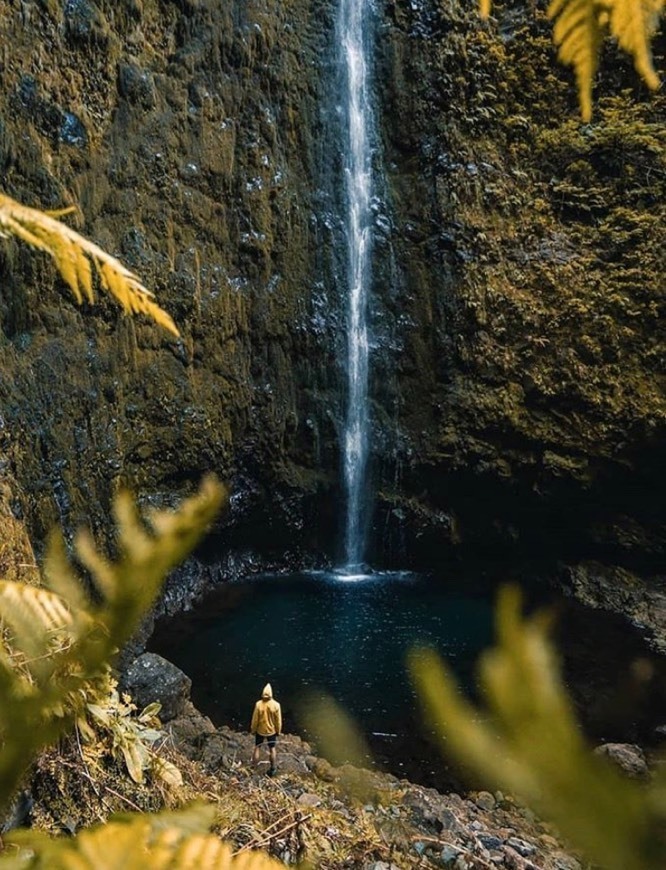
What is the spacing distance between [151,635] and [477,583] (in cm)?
730

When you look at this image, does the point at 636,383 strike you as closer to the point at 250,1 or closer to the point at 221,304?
the point at 221,304

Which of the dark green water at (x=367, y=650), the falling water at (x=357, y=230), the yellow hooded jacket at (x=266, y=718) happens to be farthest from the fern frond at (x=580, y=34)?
the falling water at (x=357, y=230)

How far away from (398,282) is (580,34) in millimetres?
14368

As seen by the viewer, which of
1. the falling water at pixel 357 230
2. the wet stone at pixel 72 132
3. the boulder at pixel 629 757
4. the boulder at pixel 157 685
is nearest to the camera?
the boulder at pixel 629 757

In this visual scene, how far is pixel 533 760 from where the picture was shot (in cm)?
44

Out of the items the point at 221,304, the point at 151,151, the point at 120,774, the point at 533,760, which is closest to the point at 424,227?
the point at 221,304

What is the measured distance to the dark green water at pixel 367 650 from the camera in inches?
329

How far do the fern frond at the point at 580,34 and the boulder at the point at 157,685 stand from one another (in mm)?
7643

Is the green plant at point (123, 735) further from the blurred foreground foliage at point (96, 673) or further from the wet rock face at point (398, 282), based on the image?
the wet rock face at point (398, 282)

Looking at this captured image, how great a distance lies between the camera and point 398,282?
1484cm

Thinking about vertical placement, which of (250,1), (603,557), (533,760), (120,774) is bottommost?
(603,557)

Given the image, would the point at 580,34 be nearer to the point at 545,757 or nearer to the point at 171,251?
the point at 545,757

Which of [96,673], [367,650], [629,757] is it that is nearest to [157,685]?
[367,650]

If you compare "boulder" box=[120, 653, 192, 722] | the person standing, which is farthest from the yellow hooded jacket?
"boulder" box=[120, 653, 192, 722]
